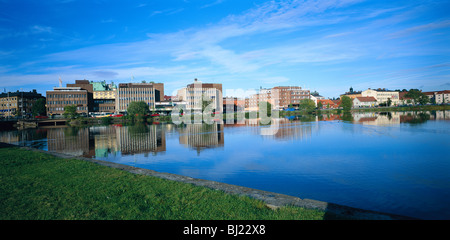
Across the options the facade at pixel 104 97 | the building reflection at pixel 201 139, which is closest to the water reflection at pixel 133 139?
the building reflection at pixel 201 139

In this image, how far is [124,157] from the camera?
24.0 meters

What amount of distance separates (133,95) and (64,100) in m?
31.0

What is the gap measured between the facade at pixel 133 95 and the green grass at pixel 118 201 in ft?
420

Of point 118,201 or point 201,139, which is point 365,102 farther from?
point 118,201

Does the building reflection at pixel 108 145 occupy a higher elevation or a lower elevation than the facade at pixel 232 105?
lower

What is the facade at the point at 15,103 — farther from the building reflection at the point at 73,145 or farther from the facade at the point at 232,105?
the building reflection at the point at 73,145

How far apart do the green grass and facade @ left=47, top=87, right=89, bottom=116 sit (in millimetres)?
130070

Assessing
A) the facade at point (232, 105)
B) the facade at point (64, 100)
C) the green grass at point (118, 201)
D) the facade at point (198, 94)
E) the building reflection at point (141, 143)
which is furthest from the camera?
the facade at point (232, 105)

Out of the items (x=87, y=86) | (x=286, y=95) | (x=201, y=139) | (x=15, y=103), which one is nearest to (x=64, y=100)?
(x=87, y=86)

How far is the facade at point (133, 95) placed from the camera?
442 feet

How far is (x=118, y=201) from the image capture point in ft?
28.7
